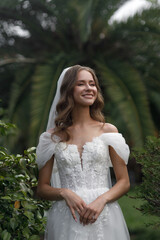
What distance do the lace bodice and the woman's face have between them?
27 cm

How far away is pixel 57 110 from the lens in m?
2.94

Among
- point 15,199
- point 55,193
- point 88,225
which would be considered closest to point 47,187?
point 55,193

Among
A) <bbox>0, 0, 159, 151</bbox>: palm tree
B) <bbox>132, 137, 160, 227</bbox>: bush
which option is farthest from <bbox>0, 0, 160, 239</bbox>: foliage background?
<bbox>132, 137, 160, 227</bbox>: bush

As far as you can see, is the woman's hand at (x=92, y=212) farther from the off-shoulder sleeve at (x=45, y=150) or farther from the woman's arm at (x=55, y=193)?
the off-shoulder sleeve at (x=45, y=150)

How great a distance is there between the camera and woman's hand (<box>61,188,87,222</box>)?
2.47 metres

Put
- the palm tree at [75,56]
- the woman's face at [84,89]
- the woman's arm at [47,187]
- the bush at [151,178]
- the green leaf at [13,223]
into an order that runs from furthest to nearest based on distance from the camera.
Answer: the palm tree at [75,56] → the bush at [151,178] → the woman's face at [84,89] → the woman's arm at [47,187] → the green leaf at [13,223]

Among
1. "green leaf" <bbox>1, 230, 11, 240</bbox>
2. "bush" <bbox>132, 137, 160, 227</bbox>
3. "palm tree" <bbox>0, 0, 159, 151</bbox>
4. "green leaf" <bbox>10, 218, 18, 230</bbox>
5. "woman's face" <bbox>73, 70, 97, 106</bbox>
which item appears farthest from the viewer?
"palm tree" <bbox>0, 0, 159, 151</bbox>

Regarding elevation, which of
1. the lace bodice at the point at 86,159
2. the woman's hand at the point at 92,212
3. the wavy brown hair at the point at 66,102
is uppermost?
the wavy brown hair at the point at 66,102

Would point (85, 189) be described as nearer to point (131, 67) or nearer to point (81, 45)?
point (131, 67)

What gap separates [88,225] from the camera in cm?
253

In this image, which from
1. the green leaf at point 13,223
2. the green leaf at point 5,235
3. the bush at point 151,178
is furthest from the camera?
the bush at point 151,178

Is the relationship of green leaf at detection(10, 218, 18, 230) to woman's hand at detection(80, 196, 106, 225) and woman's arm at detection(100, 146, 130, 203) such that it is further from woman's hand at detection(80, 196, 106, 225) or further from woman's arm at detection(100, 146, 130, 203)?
woman's arm at detection(100, 146, 130, 203)

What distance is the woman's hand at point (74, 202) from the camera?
2.47 metres

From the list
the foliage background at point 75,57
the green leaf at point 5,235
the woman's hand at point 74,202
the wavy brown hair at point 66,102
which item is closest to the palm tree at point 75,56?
the foliage background at point 75,57
